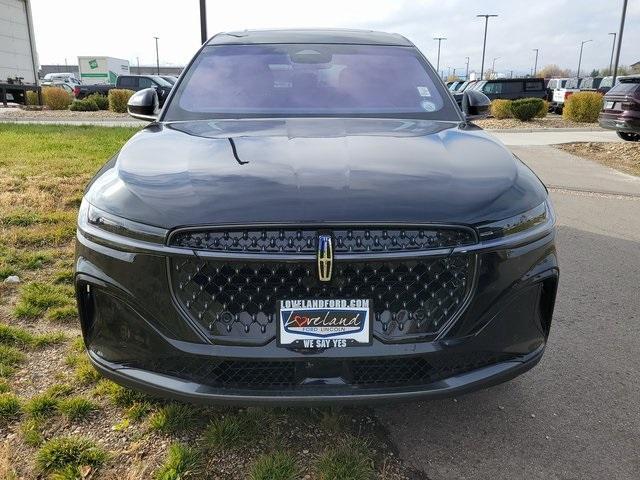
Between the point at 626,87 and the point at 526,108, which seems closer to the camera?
the point at 626,87

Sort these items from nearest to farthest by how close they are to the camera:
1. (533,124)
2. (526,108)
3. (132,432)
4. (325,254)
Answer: (325,254)
(132,432)
(533,124)
(526,108)

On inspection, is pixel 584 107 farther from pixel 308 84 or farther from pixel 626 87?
pixel 308 84

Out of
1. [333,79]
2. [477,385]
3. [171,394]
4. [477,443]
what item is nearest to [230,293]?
[171,394]

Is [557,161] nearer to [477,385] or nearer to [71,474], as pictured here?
[477,385]

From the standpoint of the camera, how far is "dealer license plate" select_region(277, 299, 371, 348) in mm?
1882

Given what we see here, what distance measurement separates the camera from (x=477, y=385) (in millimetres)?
2020

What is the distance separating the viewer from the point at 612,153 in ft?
38.3

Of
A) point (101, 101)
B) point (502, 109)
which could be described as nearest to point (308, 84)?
point (502, 109)

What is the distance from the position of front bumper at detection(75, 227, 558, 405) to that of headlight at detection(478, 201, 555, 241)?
0.05 metres

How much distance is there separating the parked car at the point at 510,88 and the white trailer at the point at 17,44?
1770 cm

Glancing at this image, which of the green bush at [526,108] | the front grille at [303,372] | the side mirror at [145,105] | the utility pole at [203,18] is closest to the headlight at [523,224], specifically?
the front grille at [303,372]

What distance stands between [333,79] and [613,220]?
419 cm

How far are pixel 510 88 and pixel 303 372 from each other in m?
25.9

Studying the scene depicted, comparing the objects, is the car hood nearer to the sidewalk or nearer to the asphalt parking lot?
the asphalt parking lot
